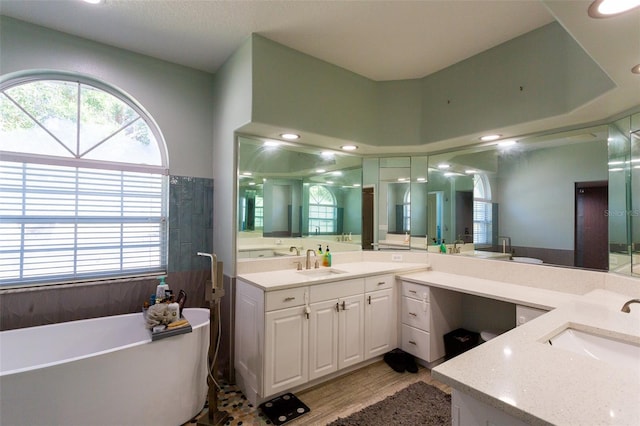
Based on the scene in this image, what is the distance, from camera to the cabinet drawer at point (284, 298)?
6.98 ft

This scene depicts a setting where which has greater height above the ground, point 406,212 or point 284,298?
point 406,212

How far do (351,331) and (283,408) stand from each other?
80 centimetres

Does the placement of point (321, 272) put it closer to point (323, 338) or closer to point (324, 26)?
point (323, 338)

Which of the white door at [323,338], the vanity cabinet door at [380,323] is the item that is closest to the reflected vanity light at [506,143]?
the vanity cabinet door at [380,323]

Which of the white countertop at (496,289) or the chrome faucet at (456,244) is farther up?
the chrome faucet at (456,244)

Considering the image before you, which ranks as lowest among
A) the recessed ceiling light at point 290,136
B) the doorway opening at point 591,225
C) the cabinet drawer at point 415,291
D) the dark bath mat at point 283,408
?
the dark bath mat at point 283,408

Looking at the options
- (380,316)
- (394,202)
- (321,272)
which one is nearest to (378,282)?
(380,316)

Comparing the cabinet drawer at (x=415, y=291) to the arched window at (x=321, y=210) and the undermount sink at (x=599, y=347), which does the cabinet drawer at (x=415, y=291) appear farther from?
the undermount sink at (x=599, y=347)

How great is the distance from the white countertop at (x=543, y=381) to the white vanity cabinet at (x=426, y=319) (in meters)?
1.42

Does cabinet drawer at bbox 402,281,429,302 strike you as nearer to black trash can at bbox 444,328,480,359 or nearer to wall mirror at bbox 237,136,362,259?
black trash can at bbox 444,328,480,359

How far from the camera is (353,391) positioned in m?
2.36

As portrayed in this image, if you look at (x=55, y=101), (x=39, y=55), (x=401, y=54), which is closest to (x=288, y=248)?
(x=401, y=54)

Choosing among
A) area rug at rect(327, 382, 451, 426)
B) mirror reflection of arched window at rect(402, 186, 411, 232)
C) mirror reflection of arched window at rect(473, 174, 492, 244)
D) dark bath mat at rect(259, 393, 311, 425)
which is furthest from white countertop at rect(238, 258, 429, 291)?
area rug at rect(327, 382, 451, 426)

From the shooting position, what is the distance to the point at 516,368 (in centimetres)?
97
